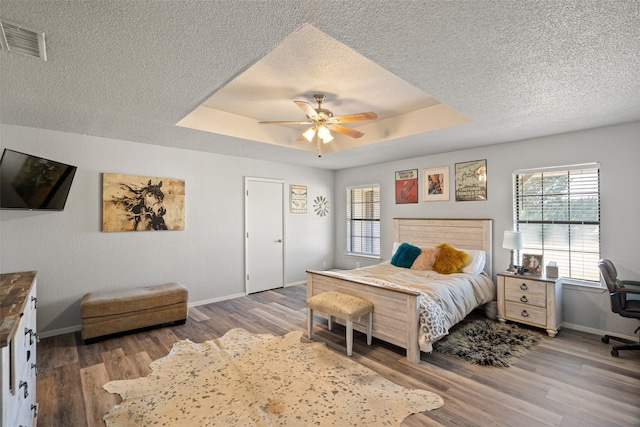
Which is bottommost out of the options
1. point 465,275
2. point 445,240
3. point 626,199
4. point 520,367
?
point 520,367

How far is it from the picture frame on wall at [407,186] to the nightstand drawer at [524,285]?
195cm

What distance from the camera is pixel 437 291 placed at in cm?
318

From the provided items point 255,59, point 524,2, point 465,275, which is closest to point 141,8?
point 255,59

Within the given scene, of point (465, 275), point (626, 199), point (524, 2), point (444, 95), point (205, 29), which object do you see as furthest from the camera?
point (465, 275)

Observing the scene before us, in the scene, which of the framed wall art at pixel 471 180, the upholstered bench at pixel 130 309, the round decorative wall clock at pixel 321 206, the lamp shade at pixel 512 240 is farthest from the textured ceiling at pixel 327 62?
the round decorative wall clock at pixel 321 206

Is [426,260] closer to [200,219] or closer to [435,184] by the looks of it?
[435,184]

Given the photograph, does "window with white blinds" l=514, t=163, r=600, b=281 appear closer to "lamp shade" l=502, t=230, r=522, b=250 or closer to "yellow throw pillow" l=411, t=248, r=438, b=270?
"lamp shade" l=502, t=230, r=522, b=250

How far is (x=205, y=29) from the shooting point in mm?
1633

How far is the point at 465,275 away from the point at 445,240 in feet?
3.00

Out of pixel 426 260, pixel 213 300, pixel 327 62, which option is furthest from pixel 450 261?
pixel 213 300

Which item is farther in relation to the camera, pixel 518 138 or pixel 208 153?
pixel 208 153

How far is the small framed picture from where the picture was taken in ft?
12.1

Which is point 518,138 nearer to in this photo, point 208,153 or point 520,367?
point 520,367

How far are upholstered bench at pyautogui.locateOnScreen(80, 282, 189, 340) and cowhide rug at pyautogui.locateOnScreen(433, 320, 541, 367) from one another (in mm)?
3175
